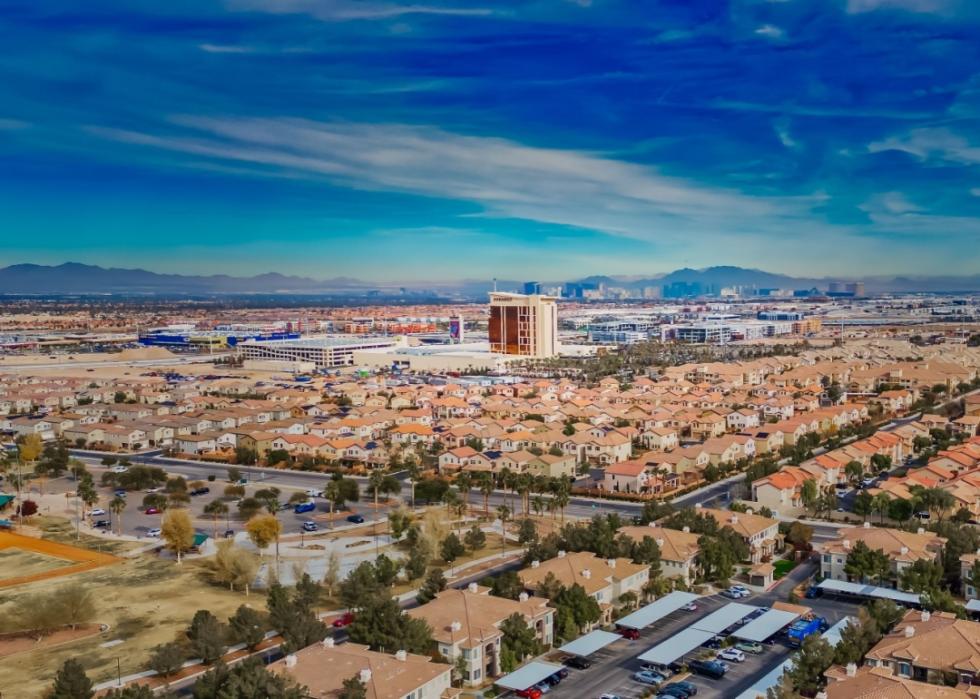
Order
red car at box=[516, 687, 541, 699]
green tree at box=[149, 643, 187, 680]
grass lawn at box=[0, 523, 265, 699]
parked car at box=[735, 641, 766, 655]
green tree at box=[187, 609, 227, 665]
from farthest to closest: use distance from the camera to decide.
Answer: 1. parked car at box=[735, 641, 766, 655]
2. grass lawn at box=[0, 523, 265, 699]
3. green tree at box=[187, 609, 227, 665]
4. green tree at box=[149, 643, 187, 680]
5. red car at box=[516, 687, 541, 699]

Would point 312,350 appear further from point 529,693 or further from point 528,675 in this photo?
point 529,693

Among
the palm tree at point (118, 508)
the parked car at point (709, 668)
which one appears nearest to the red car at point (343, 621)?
the parked car at point (709, 668)

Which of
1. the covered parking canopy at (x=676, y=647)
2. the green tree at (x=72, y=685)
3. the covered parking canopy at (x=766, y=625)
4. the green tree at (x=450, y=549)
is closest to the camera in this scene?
the green tree at (x=72, y=685)

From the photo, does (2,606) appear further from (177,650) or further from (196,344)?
(196,344)

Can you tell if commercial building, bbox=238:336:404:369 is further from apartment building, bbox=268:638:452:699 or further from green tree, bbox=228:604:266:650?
apartment building, bbox=268:638:452:699

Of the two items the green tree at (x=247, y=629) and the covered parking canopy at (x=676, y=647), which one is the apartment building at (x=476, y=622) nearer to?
the covered parking canopy at (x=676, y=647)

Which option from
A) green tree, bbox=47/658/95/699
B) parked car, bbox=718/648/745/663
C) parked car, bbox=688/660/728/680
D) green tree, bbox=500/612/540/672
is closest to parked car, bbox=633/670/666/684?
parked car, bbox=688/660/728/680

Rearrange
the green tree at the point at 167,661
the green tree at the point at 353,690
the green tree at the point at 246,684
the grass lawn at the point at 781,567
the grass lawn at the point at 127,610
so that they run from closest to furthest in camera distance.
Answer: the green tree at the point at 246,684 < the green tree at the point at 353,690 < the green tree at the point at 167,661 < the grass lawn at the point at 127,610 < the grass lawn at the point at 781,567
